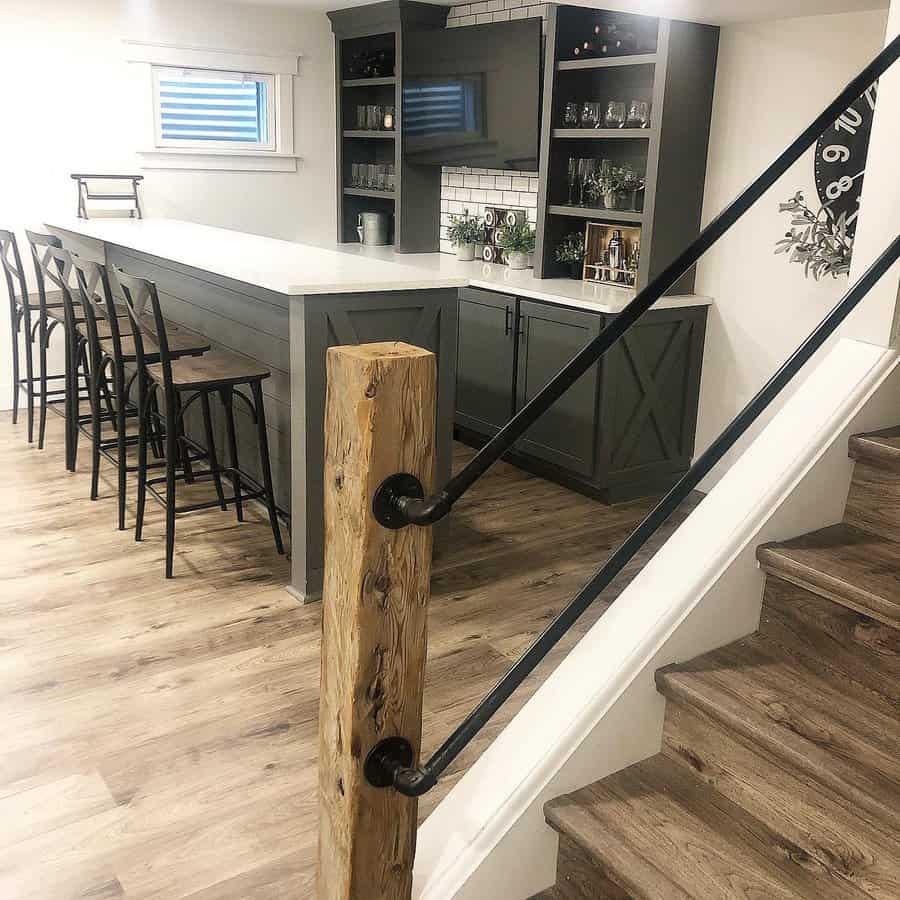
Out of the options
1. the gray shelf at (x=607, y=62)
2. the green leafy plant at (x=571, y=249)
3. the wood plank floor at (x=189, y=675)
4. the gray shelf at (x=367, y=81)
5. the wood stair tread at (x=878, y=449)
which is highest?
the gray shelf at (x=367, y=81)

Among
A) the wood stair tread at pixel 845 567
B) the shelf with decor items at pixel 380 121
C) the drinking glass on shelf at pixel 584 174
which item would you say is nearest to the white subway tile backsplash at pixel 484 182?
the shelf with decor items at pixel 380 121

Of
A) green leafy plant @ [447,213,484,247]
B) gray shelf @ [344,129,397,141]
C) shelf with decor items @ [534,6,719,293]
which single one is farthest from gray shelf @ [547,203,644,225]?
gray shelf @ [344,129,397,141]

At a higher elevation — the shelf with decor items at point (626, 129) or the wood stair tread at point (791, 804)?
the shelf with decor items at point (626, 129)

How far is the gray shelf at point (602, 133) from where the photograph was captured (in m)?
4.16

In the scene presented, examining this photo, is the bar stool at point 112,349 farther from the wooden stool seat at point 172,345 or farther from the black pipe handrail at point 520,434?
the black pipe handrail at point 520,434

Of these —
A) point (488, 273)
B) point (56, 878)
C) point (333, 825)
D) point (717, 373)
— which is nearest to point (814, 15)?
point (717, 373)

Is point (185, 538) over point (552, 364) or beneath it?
beneath

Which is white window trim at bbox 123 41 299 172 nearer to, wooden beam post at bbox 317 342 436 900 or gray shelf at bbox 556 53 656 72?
gray shelf at bbox 556 53 656 72

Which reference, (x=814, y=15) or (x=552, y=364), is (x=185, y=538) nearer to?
(x=552, y=364)

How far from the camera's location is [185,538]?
3.85 m

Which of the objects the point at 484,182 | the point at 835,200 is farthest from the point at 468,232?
the point at 835,200

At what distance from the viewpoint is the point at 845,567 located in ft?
5.85

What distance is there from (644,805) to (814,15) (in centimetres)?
331

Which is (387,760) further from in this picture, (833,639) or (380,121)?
(380,121)
